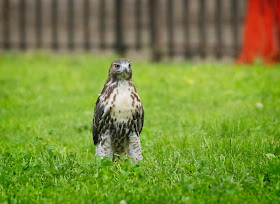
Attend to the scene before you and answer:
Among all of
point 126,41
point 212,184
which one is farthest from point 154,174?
point 126,41

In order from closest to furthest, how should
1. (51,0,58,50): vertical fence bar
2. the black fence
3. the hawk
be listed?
the hawk
the black fence
(51,0,58,50): vertical fence bar

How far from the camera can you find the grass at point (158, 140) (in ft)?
15.1

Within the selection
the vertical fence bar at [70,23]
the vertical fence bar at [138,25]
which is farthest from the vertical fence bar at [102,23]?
the vertical fence bar at [138,25]

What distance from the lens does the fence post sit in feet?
48.5

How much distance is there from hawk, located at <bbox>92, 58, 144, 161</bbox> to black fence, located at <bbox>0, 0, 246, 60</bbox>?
9.50m

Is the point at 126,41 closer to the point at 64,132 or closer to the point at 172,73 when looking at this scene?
the point at 172,73

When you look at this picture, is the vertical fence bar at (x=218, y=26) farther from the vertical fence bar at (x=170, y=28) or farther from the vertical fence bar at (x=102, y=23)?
the vertical fence bar at (x=102, y=23)

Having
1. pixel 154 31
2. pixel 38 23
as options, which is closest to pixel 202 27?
pixel 154 31

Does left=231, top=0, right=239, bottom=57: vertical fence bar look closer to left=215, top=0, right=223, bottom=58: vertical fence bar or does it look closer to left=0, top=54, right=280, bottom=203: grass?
left=215, top=0, right=223, bottom=58: vertical fence bar

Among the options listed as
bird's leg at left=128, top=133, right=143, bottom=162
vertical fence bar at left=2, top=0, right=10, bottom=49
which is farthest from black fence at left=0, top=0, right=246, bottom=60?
bird's leg at left=128, top=133, right=143, bottom=162

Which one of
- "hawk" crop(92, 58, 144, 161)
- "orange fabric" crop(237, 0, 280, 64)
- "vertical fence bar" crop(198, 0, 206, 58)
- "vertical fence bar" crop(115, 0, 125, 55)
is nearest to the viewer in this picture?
"hawk" crop(92, 58, 144, 161)

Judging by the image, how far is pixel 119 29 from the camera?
15508mm

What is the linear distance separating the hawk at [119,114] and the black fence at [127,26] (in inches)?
374

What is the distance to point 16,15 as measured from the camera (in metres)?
16.1
